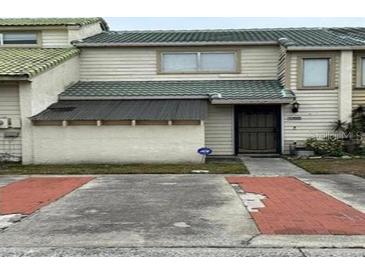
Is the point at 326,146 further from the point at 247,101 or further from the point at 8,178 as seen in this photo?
the point at 8,178

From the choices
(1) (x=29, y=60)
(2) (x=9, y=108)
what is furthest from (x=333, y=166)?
(1) (x=29, y=60)

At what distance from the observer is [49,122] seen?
52.4 ft

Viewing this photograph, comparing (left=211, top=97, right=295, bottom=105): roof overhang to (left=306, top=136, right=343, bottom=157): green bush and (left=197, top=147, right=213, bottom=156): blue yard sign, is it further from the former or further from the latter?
(left=197, top=147, right=213, bottom=156): blue yard sign

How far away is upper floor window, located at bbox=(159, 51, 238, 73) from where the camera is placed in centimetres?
1998

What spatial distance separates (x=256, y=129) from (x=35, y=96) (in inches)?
344

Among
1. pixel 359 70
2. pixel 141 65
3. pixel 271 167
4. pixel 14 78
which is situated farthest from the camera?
pixel 141 65

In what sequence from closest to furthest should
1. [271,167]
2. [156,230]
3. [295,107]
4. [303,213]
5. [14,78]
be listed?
[156,230] < [303,213] < [271,167] < [14,78] < [295,107]

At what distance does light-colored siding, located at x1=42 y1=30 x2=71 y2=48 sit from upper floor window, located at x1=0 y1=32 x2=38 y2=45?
453mm

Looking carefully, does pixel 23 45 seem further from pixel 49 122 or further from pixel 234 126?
pixel 234 126

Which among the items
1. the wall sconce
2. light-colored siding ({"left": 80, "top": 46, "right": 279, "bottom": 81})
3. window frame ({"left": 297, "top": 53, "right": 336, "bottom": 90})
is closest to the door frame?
the wall sconce

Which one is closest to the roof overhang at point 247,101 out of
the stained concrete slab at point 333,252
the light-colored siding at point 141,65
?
the light-colored siding at point 141,65

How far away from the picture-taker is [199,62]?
20078 mm

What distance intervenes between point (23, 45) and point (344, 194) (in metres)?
A: 16.8

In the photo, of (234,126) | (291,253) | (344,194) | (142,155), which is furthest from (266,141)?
(291,253)
